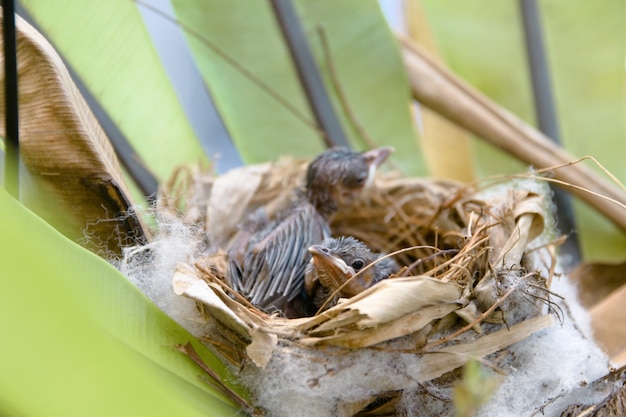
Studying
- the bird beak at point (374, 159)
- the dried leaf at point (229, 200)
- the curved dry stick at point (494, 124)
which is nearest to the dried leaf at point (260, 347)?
the dried leaf at point (229, 200)

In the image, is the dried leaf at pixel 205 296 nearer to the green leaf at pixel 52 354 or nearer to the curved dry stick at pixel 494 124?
the green leaf at pixel 52 354

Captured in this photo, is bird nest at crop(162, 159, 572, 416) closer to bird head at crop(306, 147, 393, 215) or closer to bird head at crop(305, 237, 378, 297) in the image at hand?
bird head at crop(305, 237, 378, 297)

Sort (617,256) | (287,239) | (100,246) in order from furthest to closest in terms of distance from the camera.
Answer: (617,256) < (287,239) < (100,246)

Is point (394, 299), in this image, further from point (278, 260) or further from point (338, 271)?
point (278, 260)

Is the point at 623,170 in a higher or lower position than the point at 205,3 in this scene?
lower

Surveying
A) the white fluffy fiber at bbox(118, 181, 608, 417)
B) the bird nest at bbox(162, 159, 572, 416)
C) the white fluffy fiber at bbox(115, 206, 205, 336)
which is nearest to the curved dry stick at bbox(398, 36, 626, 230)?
the bird nest at bbox(162, 159, 572, 416)

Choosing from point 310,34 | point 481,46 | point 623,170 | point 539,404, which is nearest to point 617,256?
point 623,170

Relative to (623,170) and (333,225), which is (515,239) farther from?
(623,170)
